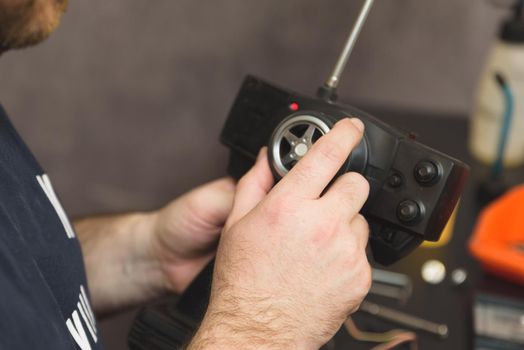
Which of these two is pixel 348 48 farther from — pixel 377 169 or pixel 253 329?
pixel 253 329

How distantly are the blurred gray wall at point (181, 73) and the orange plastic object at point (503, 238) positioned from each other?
57 cm

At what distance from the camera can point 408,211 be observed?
26.8 inches

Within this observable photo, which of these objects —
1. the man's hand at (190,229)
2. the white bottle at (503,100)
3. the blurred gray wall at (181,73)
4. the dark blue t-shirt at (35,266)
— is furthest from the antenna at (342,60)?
the blurred gray wall at (181,73)

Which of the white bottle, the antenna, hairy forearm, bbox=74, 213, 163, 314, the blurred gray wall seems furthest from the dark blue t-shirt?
the white bottle

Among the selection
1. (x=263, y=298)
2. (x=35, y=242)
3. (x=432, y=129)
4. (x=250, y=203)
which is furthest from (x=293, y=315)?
(x=432, y=129)

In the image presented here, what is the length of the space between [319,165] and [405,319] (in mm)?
389

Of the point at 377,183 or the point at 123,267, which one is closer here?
the point at 377,183

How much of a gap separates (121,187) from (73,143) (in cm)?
19

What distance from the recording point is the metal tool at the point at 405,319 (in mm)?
934

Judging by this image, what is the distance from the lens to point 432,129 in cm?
152

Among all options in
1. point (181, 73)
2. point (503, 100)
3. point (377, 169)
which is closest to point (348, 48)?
point (377, 169)

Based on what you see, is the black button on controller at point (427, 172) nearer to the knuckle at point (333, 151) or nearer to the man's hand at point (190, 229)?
the knuckle at point (333, 151)

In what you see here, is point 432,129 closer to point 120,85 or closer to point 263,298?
point 120,85

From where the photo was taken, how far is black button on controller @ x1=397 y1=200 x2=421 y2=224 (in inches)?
26.7
